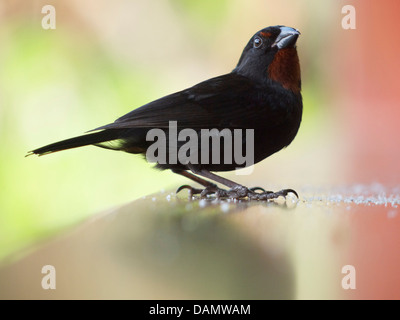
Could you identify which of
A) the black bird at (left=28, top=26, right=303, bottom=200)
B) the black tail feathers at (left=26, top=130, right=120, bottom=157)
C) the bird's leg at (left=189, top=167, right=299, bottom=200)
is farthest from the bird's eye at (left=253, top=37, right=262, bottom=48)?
the black tail feathers at (left=26, top=130, right=120, bottom=157)

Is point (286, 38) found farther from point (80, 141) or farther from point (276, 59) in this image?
point (80, 141)

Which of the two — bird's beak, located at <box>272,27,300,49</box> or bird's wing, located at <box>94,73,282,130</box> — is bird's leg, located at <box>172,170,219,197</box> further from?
bird's beak, located at <box>272,27,300,49</box>

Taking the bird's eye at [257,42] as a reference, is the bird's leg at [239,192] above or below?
below

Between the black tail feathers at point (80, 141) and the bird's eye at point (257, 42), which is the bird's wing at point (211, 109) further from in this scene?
the bird's eye at point (257, 42)

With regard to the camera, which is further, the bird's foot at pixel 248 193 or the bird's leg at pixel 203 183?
the bird's leg at pixel 203 183

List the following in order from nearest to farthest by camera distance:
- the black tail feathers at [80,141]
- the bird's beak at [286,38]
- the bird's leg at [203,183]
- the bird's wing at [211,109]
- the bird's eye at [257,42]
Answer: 1. the black tail feathers at [80,141]
2. the bird's wing at [211,109]
3. the bird's beak at [286,38]
4. the bird's eye at [257,42]
5. the bird's leg at [203,183]

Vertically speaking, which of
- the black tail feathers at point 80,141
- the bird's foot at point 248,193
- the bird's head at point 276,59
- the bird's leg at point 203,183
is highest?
the bird's head at point 276,59

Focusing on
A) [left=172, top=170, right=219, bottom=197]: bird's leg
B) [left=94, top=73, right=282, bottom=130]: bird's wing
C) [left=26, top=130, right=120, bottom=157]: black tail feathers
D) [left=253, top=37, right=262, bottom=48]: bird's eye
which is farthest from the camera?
[left=172, top=170, right=219, bottom=197]: bird's leg

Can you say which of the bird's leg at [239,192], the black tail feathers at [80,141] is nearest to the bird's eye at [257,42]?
the bird's leg at [239,192]

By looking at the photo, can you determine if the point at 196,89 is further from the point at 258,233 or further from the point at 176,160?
the point at 258,233
